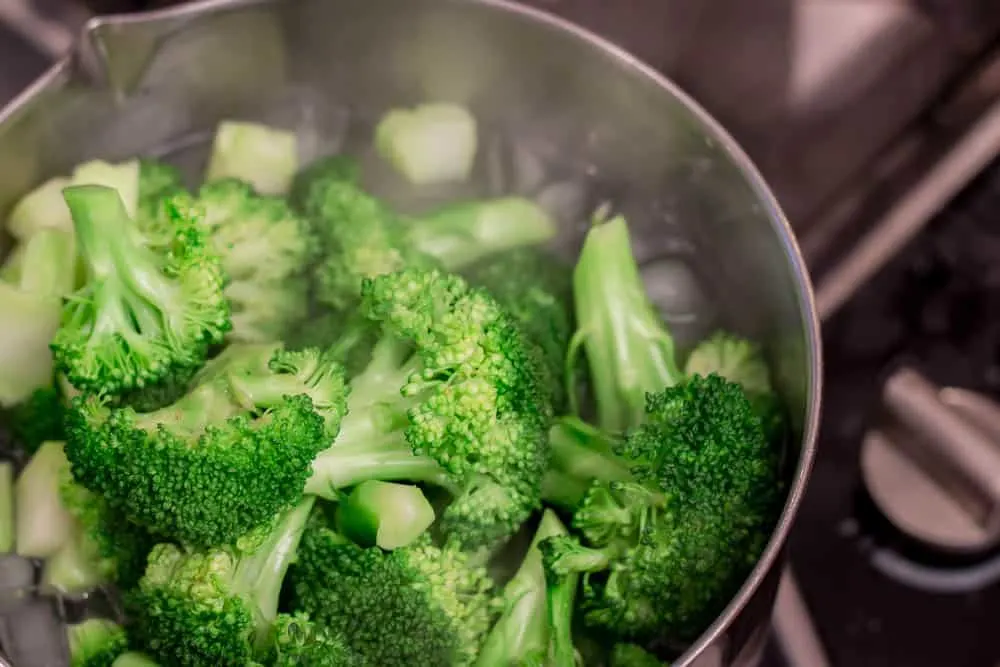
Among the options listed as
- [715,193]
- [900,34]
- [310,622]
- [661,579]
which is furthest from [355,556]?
[900,34]

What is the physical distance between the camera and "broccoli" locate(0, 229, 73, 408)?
0.89 metres

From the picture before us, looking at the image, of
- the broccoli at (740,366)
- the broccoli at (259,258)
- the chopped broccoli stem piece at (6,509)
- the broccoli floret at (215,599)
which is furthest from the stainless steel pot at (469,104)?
the broccoli floret at (215,599)

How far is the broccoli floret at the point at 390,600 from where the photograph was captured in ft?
2.57

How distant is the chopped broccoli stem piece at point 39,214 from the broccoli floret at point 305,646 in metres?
0.43

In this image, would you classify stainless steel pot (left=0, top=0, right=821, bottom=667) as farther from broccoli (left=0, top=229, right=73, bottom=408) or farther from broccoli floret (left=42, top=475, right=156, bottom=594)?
broccoli floret (left=42, top=475, right=156, bottom=594)

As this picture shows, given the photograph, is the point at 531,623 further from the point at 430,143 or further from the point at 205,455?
the point at 430,143

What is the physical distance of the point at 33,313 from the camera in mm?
890

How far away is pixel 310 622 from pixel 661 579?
27 cm

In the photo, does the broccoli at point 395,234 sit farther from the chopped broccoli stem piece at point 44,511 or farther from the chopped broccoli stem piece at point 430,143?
the chopped broccoli stem piece at point 44,511

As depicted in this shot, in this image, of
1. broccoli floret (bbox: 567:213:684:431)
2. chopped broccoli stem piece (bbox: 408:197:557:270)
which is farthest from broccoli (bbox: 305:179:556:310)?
broccoli floret (bbox: 567:213:684:431)

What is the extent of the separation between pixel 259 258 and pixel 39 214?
21 centimetres

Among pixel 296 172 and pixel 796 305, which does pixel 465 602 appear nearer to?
pixel 796 305

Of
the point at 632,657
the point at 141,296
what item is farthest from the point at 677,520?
the point at 141,296

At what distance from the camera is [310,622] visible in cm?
79
